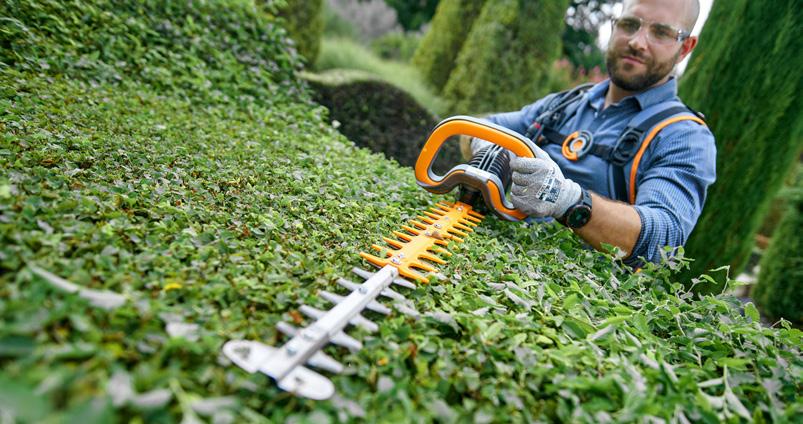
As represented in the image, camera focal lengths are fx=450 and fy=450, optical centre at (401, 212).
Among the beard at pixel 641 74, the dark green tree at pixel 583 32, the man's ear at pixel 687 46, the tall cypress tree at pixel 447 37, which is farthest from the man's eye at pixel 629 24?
the dark green tree at pixel 583 32

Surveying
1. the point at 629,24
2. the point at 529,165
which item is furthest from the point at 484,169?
the point at 629,24

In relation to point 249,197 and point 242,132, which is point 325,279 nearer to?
point 249,197

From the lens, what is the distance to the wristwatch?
6.76ft

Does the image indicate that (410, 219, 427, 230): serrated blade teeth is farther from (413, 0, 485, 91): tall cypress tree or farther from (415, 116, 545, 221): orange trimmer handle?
(413, 0, 485, 91): tall cypress tree

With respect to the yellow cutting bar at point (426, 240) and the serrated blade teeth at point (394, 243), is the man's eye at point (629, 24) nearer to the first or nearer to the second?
the yellow cutting bar at point (426, 240)

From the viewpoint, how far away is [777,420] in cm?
100

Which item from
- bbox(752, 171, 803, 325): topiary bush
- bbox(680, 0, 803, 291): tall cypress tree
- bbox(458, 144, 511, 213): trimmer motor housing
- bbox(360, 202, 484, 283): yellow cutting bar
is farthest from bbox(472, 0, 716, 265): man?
bbox(752, 171, 803, 325): topiary bush

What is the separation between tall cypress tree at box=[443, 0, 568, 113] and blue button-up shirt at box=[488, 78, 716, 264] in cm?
473

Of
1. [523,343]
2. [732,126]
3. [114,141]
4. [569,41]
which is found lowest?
[114,141]

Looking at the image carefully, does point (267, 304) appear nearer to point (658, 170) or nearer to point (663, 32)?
point (658, 170)

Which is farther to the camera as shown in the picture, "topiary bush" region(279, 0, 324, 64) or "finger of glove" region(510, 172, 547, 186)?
"topiary bush" region(279, 0, 324, 64)

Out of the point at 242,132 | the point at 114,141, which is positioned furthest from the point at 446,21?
the point at 114,141

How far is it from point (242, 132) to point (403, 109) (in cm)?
318

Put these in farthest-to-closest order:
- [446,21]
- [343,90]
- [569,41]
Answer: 1. [569,41]
2. [446,21]
3. [343,90]
